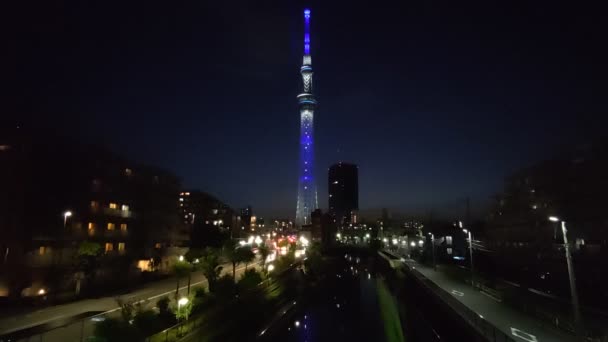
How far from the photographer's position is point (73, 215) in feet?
108

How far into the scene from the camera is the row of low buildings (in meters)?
27.0

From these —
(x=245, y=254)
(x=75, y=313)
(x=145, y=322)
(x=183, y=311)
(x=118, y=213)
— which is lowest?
(x=75, y=313)

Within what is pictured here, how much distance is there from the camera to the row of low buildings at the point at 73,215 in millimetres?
27031

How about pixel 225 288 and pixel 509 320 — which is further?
pixel 225 288

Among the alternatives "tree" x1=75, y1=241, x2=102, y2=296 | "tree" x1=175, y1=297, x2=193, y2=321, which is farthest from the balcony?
"tree" x1=175, y1=297, x2=193, y2=321

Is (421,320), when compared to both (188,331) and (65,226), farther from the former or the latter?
(65,226)

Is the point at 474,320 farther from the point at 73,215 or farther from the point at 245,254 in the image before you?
the point at 73,215

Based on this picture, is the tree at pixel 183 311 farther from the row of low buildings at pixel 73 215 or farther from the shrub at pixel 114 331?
the row of low buildings at pixel 73 215

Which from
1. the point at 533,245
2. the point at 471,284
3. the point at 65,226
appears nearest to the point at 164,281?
the point at 65,226

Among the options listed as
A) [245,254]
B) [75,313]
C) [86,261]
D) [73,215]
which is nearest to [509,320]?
[75,313]

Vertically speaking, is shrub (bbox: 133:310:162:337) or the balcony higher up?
the balcony

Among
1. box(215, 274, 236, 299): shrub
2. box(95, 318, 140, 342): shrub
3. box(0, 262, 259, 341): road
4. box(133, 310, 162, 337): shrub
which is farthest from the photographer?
box(215, 274, 236, 299): shrub

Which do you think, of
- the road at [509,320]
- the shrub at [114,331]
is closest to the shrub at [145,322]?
the shrub at [114,331]

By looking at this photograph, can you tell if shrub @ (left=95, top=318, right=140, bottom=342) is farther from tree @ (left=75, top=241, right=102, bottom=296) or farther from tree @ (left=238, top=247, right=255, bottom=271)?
tree @ (left=238, top=247, right=255, bottom=271)
